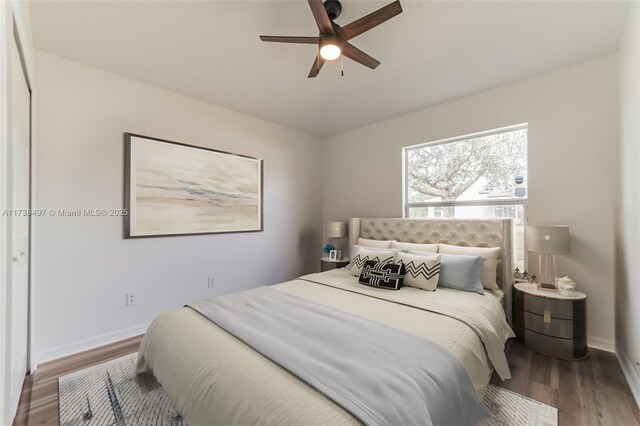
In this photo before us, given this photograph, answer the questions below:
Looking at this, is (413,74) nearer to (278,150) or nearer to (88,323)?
(278,150)

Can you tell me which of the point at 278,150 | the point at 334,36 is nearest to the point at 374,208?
the point at 278,150

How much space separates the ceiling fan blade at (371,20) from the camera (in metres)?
1.54

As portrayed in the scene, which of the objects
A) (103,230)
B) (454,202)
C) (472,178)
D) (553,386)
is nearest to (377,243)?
(454,202)

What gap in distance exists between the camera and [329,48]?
175 cm

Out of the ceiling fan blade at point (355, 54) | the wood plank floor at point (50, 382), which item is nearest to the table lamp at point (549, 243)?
the ceiling fan blade at point (355, 54)

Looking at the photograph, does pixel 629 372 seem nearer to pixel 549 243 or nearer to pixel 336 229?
pixel 549 243

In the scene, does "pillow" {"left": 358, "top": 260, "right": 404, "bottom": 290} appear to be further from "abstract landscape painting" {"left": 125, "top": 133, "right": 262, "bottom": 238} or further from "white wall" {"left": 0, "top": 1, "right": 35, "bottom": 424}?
"white wall" {"left": 0, "top": 1, "right": 35, "bottom": 424}

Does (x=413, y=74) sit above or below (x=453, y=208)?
above

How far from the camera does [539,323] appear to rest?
7.56 ft

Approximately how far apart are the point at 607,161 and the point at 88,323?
15.8 ft

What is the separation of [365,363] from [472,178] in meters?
2.72

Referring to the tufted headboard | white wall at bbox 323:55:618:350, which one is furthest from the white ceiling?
the tufted headboard

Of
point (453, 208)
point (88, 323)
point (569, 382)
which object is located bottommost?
point (569, 382)

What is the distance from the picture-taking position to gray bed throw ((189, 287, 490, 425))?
3.28ft
